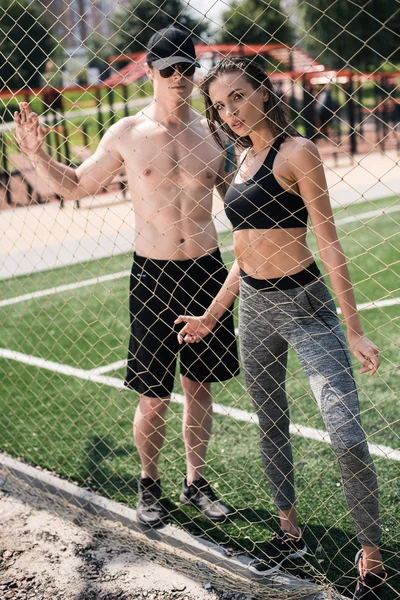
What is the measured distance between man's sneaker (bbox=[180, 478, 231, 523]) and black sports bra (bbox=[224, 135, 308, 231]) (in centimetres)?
149

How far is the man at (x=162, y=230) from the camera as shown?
11.1ft

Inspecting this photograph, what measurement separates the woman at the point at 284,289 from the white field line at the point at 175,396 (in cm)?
91

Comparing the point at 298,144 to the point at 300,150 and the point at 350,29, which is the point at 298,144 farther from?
the point at 350,29

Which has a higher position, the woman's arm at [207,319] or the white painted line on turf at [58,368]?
the woman's arm at [207,319]

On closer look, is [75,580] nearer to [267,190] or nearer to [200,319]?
[200,319]

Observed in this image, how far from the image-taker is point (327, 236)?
8.67 feet

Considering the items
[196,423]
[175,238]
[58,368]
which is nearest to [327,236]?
[175,238]

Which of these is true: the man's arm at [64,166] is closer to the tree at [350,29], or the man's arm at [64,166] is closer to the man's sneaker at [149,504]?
the man's sneaker at [149,504]

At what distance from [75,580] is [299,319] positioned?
1.47m

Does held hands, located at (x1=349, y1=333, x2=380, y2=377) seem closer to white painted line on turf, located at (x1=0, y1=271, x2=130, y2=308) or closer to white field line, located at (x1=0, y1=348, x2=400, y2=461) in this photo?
white field line, located at (x1=0, y1=348, x2=400, y2=461)

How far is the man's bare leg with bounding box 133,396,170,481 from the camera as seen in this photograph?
140 inches

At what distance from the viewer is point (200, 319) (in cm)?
322

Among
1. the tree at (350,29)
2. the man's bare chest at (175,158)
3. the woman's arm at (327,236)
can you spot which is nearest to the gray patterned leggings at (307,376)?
the woman's arm at (327,236)

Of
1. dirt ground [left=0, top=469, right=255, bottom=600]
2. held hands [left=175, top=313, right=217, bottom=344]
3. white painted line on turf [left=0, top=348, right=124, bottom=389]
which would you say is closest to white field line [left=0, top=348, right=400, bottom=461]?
white painted line on turf [left=0, top=348, right=124, bottom=389]
